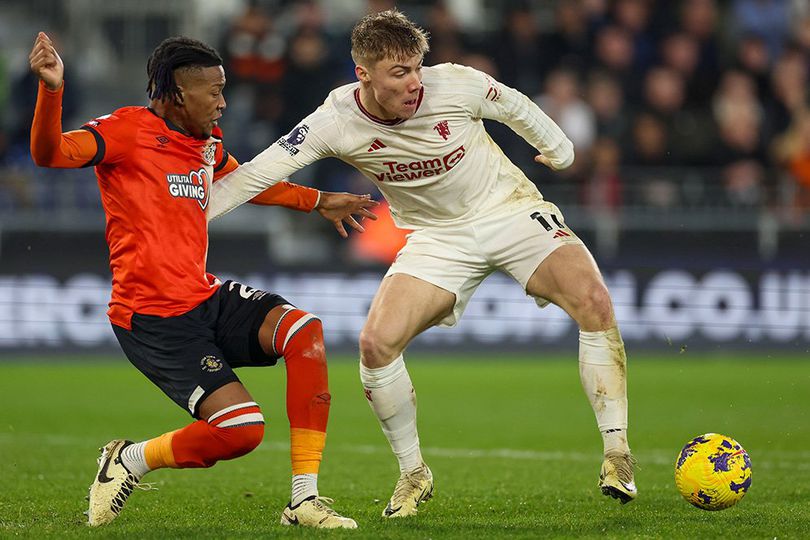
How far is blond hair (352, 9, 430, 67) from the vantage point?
5867 millimetres

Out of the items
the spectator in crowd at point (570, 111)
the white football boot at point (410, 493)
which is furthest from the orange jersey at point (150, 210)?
the spectator in crowd at point (570, 111)

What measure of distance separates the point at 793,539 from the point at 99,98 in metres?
14.9

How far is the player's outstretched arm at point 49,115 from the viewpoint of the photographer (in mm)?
5152

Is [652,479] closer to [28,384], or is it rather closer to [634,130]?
[28,384]

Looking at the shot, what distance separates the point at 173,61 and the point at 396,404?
1.87 metres

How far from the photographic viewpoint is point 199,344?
5.64 m

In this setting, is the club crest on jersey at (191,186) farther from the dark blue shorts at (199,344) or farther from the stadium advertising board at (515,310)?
the stadium advertising board at (515,310)

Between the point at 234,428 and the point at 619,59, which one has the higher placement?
the point at 619,59

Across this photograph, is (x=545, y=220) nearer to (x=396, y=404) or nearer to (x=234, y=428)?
(x=396, y=404)

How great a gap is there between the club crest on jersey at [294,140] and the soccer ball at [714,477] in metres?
2.26

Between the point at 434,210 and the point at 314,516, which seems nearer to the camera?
the point at 314,516

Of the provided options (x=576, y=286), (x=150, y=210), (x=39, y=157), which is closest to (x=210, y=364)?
(x=150, y=210)

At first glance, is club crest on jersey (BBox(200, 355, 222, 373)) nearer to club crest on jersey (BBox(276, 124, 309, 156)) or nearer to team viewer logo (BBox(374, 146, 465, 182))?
club crest on jersey (BBox(276, 124, 309, 156))

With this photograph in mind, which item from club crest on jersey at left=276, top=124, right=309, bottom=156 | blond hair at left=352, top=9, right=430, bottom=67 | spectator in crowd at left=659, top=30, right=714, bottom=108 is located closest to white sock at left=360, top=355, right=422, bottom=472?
club crest on jersey at left=276, top=124, right=309, bottom=156
